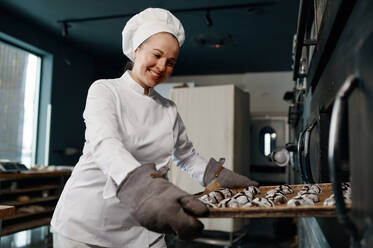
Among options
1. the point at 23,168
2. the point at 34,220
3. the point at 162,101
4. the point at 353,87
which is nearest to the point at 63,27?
the point at 23,168

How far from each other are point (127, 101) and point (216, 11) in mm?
3140

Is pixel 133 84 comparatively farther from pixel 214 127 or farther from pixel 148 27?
pixel 214 127

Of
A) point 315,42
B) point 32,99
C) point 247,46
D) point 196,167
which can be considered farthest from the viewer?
point 247,46

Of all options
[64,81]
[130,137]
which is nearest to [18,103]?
[64,81]

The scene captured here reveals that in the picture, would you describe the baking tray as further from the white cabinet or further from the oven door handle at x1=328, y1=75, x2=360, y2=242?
the white cabinet

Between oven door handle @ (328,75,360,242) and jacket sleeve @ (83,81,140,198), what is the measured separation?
1.30ft

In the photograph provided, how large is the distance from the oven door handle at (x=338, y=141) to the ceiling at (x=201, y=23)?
3.48m

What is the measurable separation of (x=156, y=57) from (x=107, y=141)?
31cm

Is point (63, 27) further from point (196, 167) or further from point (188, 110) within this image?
point (196, 167)

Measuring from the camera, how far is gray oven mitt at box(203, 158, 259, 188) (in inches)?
42.1

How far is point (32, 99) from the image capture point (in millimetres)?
4758

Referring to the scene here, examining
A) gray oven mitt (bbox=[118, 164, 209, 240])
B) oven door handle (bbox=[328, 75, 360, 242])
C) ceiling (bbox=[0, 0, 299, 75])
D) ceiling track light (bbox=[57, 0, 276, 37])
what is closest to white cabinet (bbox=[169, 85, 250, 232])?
ceiling (bbox=[0, 0, 299, 75])

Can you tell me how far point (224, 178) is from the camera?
3.55 ft

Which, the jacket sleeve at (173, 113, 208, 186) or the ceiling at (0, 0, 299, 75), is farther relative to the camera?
the ceiling at (0, 0, 299, 75)
